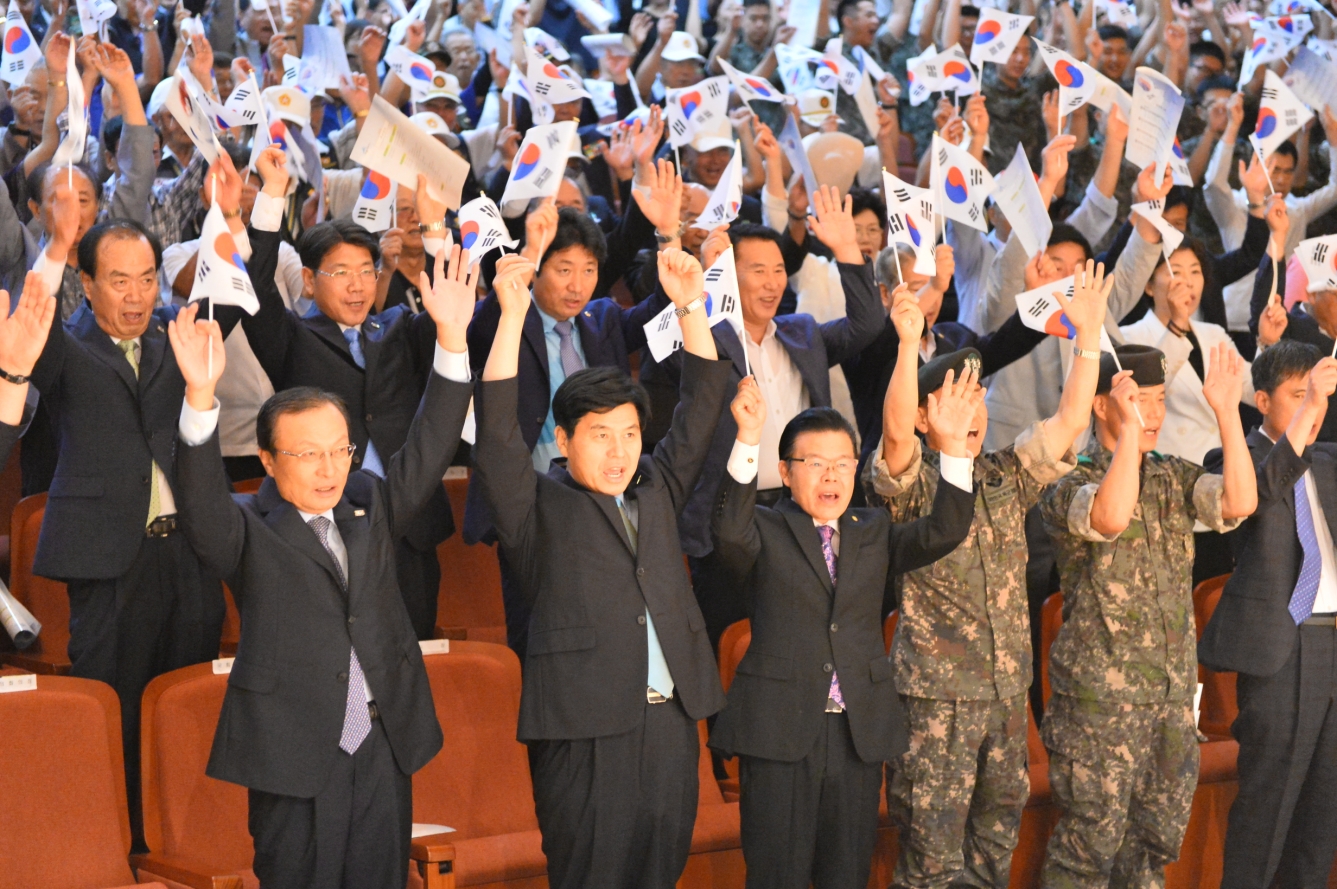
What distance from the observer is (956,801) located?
337 centimetres

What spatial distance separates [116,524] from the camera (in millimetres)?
3443

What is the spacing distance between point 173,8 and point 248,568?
425 cm

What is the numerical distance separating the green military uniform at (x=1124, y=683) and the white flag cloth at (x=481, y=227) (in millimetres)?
1516

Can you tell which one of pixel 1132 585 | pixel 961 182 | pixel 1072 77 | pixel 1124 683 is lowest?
pixel 1124 683

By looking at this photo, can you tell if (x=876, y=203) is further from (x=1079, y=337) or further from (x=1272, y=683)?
(x=1272, y=683)

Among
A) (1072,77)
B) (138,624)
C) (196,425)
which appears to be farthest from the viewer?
(1072,77)

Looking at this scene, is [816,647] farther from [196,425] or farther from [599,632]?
[196,425]

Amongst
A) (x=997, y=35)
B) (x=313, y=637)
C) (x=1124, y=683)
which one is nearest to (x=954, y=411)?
(x=1124, y=683)

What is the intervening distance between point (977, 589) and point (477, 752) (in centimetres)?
123

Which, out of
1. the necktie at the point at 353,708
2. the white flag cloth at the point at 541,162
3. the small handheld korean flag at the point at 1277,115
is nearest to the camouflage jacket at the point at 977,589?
the necktie at the point at 353,708

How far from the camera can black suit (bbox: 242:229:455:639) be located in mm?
3916

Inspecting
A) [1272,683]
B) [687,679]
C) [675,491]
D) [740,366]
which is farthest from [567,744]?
[1272,683]

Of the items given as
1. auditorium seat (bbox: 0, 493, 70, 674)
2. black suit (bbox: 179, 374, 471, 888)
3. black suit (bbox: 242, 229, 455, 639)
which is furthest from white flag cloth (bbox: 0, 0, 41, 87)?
black suit (bbox: 179, 374, 471, 888)

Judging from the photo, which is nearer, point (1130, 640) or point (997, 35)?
point (1130, 640)
